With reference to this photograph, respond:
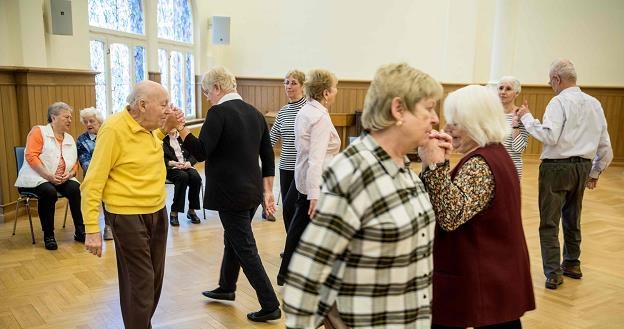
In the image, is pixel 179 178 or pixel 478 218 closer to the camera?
pixel 478 218

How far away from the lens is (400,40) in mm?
10672

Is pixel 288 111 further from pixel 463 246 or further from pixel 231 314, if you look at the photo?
pixel 463 246

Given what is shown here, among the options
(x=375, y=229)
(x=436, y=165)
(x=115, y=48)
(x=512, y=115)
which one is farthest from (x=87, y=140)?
(x=375, y=229)

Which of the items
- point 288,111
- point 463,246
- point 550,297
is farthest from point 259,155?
point 550,297

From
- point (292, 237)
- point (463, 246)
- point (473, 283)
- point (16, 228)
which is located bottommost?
point (16, 228)

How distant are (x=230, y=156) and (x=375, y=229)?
1818mm

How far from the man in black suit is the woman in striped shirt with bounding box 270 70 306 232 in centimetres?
66

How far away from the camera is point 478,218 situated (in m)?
1.87

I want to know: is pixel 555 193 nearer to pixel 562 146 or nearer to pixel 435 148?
pixel 562 146

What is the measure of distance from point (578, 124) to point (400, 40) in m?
A: 7.26

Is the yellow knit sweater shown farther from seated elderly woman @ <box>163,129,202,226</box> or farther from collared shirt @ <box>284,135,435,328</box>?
seated elderly woman @ <box>163,129,202,226</box>

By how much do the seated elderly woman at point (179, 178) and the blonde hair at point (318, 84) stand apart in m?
2.53

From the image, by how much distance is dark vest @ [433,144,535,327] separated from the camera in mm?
1870

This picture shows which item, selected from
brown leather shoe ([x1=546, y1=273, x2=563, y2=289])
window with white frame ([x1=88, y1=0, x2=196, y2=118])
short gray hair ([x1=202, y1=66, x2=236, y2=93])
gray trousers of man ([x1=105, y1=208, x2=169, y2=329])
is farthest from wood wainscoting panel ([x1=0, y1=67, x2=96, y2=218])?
brown leather shoe ([x1=546, y1=273, x2=563, y2=289])
